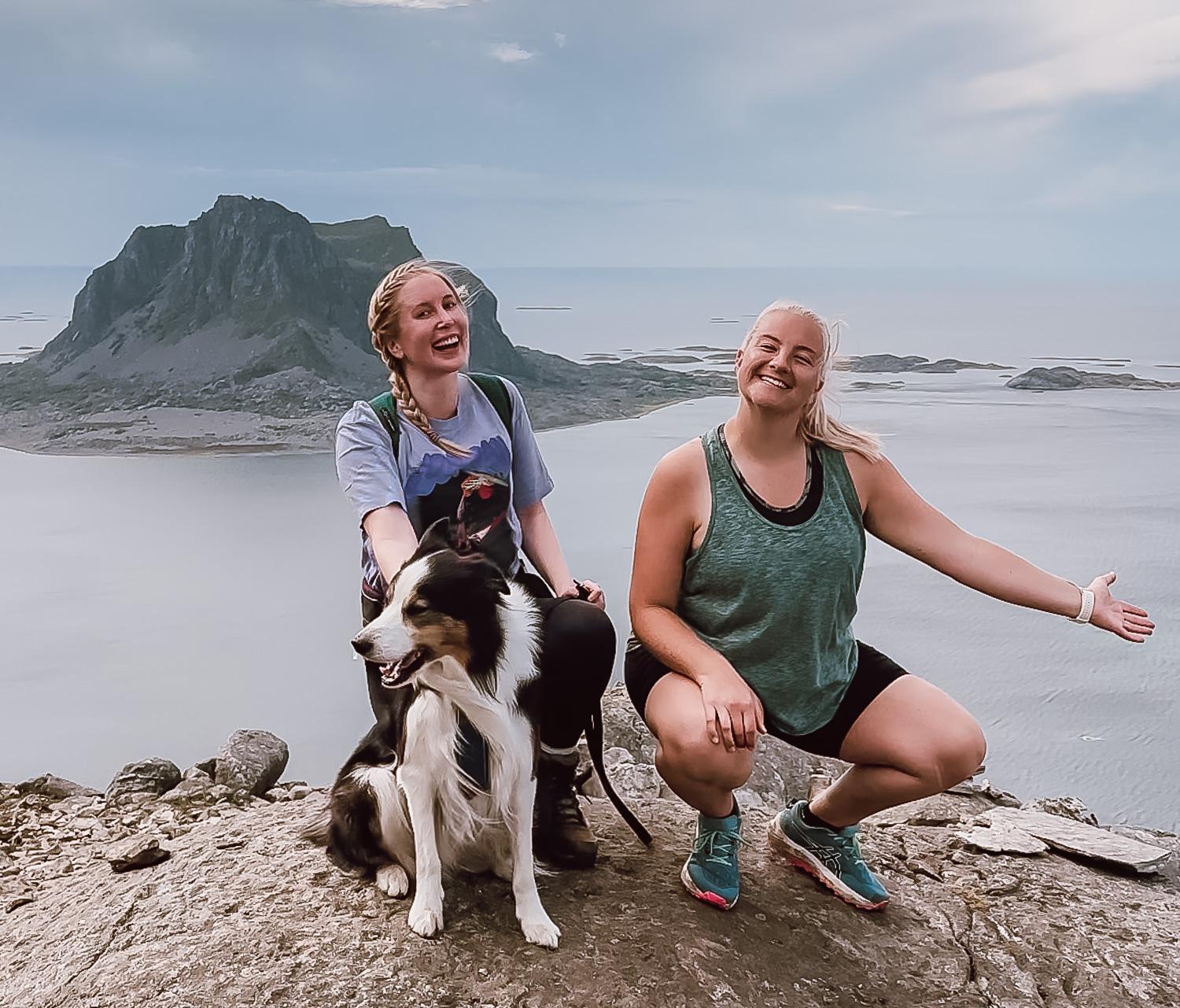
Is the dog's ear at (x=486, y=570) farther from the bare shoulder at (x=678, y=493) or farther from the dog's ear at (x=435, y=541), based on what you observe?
the bare shoulder at (x=678, y=493)

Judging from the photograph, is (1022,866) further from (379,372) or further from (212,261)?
(212,261)

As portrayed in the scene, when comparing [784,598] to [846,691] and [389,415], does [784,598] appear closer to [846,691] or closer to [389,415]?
[846,691]

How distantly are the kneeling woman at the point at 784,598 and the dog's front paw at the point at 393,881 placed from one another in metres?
0.54

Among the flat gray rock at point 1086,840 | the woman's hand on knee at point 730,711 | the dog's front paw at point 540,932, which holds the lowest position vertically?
the flat gray rock at point 1086,840

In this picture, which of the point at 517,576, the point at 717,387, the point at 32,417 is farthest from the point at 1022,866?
the point at 32,417

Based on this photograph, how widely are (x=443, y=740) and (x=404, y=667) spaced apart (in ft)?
0.70

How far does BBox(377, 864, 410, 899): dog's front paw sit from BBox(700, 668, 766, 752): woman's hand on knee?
65 cm

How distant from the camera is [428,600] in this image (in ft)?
5.11

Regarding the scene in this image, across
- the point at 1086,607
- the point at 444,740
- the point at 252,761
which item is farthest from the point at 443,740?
the point at 252,761

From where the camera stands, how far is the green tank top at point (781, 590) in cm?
190

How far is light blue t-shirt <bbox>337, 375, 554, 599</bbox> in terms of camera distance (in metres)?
1.93

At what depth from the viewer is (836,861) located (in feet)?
7.05

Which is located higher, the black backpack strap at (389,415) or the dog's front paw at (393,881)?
the black backpack strap at (389,415)

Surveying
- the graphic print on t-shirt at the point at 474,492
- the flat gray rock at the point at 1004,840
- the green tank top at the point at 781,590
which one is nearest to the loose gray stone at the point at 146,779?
the graphic print on t-shirt at the point at 474,492
